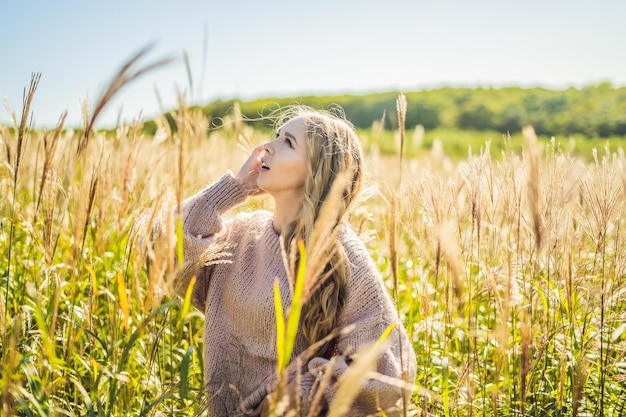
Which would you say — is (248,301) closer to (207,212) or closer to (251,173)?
(207,212)

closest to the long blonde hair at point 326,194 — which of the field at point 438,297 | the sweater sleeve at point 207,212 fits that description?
the field at point 438,297

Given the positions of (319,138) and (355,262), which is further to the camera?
(319,138)

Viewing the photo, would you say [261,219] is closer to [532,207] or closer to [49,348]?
[49,348]

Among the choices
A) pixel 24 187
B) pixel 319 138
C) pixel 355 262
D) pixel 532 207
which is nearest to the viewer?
pixel 532 207

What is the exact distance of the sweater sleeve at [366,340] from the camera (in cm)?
162

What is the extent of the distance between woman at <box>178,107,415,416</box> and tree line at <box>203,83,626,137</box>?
22.8 m

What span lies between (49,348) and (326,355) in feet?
3.40

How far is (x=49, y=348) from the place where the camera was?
1.19 meters

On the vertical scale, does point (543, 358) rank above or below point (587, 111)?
below

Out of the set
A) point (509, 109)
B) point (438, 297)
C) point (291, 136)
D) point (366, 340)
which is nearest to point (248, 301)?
point (366, 340)

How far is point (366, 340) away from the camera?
1740 mm

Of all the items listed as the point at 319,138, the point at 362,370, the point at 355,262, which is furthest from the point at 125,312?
the point at 319,138

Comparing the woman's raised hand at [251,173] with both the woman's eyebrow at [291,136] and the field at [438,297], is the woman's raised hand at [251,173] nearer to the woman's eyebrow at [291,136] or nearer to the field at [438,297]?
the woman's eyebrow at [291,136]

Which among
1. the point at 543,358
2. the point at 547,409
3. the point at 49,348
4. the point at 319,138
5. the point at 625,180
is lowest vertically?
the point at 547,409
